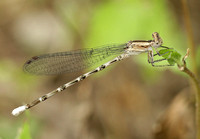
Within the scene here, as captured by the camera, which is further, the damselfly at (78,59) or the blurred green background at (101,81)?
the blurred green background at (101,81)

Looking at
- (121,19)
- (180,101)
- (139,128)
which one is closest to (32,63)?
(121,19)

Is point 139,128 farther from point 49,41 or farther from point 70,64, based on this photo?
point 49,41

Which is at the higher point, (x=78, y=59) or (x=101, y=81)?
(x=101, y=81)

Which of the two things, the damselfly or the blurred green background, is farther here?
the blurred green background

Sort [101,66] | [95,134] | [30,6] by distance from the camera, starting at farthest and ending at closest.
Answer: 1. [30,6]
2. [95,134]
3. [101,66]
